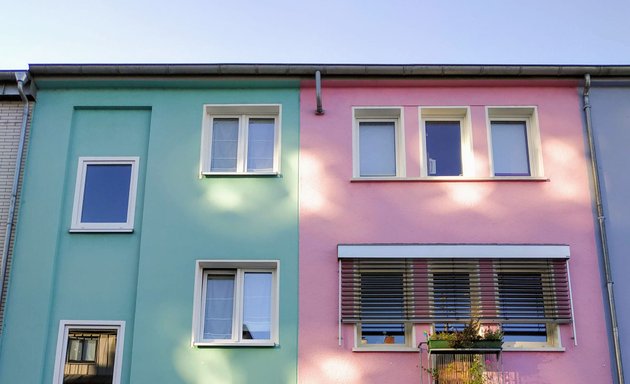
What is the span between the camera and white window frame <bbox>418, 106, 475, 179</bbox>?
40.7ft

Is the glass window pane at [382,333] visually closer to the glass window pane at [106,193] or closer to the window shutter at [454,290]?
the window shutter at [454,290]

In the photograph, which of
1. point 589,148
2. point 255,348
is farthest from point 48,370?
point 589,148

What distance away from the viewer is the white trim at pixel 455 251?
11594 mm

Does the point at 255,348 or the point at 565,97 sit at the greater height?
the point at 565,97

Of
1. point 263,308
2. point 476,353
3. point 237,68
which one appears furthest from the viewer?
point 237,68

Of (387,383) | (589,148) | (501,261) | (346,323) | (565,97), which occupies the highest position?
(565,97)

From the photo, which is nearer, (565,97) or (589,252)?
(589,252)

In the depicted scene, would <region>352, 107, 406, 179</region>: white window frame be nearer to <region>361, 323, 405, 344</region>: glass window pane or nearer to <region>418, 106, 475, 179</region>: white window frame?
<region>418, 106, 475, 179</region>: white window frame

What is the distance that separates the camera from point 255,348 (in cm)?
1128

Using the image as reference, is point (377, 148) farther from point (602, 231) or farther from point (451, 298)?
point (602, 231)

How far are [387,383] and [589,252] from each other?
365 cm

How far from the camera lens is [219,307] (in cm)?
1173

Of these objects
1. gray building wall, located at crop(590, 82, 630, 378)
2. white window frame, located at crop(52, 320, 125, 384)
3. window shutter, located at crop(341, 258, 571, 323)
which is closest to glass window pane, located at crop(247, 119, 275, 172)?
window shutter, located at crop(341, 258, 571, 323)

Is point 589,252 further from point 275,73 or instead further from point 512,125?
point 275,73
